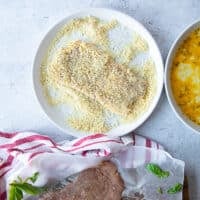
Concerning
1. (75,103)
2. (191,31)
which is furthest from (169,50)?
(75,103)

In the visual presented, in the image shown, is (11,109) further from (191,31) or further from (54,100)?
(191,31)

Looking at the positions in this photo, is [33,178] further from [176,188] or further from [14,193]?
[176,188]

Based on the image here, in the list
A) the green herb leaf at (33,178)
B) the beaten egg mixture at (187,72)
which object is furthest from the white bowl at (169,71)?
the green herb leaf at (33,178)

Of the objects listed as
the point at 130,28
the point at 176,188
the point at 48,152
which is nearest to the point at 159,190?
the point at 176,188

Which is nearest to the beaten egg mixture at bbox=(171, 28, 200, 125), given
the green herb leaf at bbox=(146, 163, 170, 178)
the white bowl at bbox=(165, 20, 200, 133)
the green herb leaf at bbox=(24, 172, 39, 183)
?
the white bowl at bbox=(165, 20, 200, 133)

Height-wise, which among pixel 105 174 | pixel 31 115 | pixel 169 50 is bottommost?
pixel 105 174

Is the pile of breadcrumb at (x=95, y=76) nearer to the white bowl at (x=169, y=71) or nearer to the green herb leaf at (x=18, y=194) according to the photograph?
the white bowl at (x=169, y=71)
